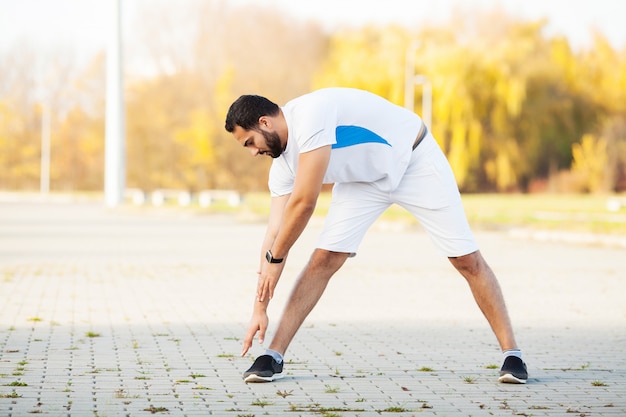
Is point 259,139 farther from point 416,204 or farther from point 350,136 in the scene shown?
point 416,204

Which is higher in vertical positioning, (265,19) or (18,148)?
(265,19)

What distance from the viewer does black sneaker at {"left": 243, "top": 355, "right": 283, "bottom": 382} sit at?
6.37m

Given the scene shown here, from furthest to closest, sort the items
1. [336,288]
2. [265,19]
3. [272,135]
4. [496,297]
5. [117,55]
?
[265,19]
[117,55]
[336,288]
[496,297]
[272,135]

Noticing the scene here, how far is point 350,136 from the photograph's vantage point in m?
6.01

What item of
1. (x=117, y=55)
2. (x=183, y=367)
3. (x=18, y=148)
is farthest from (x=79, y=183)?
(x=183, y=367)

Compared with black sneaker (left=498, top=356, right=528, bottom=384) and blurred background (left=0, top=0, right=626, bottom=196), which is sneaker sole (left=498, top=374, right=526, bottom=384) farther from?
blurred background (left=0, top=0, right=626, bottom=196)

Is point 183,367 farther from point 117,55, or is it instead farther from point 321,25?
point 321,25

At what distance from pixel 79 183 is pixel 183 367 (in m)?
71.8

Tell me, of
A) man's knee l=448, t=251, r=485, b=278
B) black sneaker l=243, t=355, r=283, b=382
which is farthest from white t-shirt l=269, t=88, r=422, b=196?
black sneaker l=243, t=355, r=283, b=382

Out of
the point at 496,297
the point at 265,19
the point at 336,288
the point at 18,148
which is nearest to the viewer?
the point at 496,297

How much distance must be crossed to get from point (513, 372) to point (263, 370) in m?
1.43

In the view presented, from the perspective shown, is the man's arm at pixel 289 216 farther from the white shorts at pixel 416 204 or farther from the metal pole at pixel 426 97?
the metal pole at pixel 426 97

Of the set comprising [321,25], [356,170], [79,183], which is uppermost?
[321,25]

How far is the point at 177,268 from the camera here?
51.2 feet
